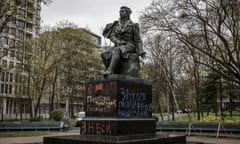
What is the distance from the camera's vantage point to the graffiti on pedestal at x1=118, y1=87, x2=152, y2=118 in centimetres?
912

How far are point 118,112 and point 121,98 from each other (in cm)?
47

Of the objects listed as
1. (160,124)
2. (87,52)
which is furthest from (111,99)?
(87,52)

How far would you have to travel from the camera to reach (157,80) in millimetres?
35969

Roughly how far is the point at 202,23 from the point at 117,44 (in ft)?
37.9

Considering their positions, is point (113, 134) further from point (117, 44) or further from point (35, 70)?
point (35, 70)

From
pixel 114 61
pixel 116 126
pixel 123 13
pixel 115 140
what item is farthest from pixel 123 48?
pixel 115 140

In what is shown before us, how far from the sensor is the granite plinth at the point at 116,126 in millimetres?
8625

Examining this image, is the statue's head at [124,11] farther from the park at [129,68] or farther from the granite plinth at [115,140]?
the granite plinth at [115,140]

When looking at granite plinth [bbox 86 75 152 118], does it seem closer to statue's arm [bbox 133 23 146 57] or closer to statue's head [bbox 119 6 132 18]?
statue's arm [bbox 133 23 146 57]

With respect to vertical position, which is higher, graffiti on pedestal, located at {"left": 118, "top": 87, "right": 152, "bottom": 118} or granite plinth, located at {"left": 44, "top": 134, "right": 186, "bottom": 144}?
graffiti on pedestal, located at {"left": 118, "top": 87, "right": 152, "bottom": 118}

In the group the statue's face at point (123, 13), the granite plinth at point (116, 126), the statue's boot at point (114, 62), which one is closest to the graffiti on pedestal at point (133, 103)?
the granite plinth at point (116, 126)

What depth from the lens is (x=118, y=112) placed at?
29.3ft

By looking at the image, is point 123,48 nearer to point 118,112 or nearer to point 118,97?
point 118,97

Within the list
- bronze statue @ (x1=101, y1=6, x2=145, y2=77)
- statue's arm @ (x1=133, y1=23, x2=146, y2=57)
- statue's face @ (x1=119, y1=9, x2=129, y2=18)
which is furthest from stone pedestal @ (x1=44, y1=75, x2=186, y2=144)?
statue's face @ (x1=119, y1=9, x2=129, y2=18)
